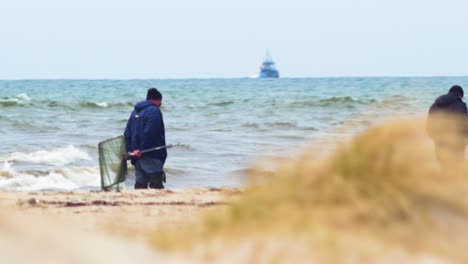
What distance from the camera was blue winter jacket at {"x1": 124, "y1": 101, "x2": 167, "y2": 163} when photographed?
36.7 feet

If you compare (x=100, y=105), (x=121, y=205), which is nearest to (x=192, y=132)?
(x=100, y=105)

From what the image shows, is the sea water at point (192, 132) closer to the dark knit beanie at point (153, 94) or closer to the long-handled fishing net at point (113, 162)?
the dark knit beanie at point (153, 94)

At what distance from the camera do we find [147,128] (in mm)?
11156

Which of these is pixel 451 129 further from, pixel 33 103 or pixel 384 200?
pixel 33 103

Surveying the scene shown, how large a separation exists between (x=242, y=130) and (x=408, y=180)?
24799 mm

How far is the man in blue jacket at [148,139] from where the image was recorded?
36.7 ft

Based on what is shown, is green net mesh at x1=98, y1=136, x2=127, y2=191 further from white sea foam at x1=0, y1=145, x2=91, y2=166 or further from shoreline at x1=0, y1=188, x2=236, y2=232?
white sea foam at x1=0, y1=145, x2=91, y2=166

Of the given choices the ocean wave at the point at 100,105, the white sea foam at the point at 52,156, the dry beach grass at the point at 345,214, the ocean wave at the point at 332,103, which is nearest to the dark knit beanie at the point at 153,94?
the dry beach grass at the point at 345,214

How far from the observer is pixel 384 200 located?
468cm

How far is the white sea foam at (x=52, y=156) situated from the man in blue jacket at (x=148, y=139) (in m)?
7.88

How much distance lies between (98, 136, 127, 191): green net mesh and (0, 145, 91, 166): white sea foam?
7.49 metres

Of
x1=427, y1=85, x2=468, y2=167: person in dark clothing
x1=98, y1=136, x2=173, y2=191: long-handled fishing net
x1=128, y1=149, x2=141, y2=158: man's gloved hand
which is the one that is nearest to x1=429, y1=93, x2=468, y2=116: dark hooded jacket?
x1=128, y1=149, x2=141, y2=158: man's gloved hand

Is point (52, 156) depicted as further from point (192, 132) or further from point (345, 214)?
point (345, 214)

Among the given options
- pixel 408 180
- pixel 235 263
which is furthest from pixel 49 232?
pixel 408 180
